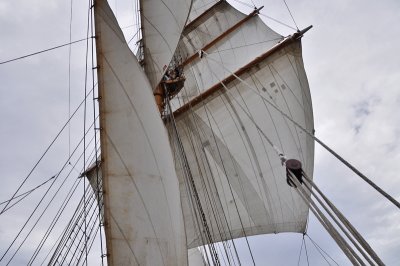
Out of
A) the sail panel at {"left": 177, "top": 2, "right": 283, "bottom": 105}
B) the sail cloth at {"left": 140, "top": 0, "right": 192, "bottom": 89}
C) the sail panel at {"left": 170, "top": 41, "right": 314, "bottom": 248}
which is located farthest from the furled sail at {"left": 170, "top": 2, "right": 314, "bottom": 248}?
the sail cloth at {"left": 140, "top": 0, "right": 192, "bottom": 89}

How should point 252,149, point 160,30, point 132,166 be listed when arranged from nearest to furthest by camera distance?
point 132,166 < point 160,30 < point 252,149

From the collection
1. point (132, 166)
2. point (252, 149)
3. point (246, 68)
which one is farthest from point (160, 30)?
point (252, 149)

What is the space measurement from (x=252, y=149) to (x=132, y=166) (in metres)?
9.08

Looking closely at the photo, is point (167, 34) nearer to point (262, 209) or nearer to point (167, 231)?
point (167, 231)

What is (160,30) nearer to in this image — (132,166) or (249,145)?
(132,166)

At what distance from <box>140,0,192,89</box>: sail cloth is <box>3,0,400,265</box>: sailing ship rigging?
1.6 inches

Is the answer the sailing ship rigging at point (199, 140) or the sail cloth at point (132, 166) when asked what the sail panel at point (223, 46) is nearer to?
the sailing ship rigging at point (199, 140)

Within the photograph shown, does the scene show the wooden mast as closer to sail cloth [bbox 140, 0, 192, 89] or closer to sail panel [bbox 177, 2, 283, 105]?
sail panel [bbox 177, 2, 283, 105]

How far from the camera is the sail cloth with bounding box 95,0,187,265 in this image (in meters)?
5.36

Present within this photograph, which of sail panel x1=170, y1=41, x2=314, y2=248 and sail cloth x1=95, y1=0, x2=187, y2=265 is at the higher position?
sail panel x1=170, y1=41, x2=314, y2=248

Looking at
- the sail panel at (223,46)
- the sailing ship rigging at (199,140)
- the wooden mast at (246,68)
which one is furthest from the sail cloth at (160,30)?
the sail panel at (223,46)

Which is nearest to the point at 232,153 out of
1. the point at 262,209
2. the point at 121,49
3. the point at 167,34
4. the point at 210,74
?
the point at 262,209

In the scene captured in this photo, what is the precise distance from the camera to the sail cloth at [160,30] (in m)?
9.21

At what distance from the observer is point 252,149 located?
14.2m
